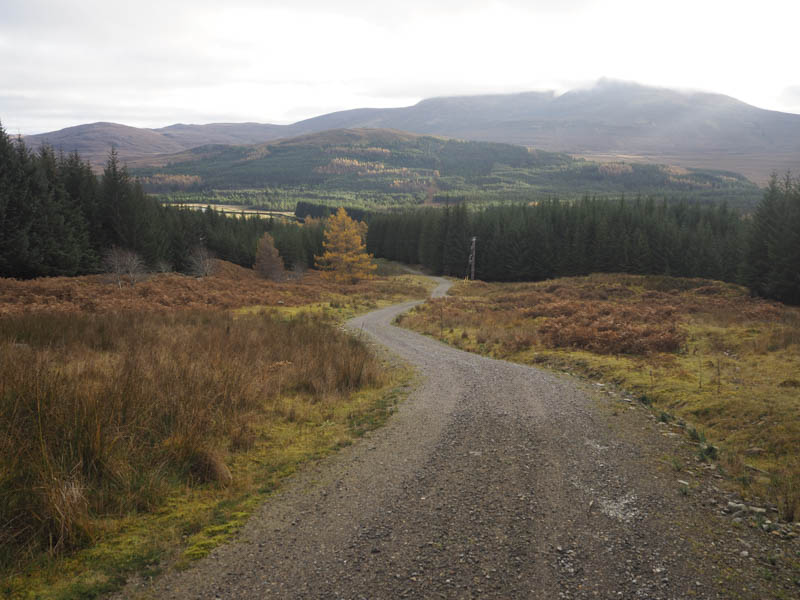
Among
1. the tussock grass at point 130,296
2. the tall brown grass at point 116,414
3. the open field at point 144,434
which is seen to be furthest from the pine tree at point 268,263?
the tall brown grass at point 116,414

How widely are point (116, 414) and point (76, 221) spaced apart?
4373cm

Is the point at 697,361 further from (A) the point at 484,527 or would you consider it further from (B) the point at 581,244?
(B) the point at 581,244

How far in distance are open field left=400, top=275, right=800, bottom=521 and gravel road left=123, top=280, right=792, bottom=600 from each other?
3.97 ft

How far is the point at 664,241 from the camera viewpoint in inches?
3034

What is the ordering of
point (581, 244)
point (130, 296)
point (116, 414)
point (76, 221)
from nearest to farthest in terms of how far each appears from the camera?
1. point (116, 414)
2. point (130, 296)
3. point (76, 221)
4. point (581, 244)

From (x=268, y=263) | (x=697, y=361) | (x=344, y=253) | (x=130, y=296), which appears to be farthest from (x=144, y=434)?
(x=268, y=263)

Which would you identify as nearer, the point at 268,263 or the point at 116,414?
the point at 116,414

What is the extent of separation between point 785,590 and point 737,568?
1.17 feet

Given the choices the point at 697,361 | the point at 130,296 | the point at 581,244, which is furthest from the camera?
the point at 581,244

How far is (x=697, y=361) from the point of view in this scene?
1359 cm

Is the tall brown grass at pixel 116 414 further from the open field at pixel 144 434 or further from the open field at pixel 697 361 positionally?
the open field at pixel 697 361

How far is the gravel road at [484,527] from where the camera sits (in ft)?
13.0

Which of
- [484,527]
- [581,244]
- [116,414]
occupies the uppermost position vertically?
[116,414]

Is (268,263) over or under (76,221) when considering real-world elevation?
under
